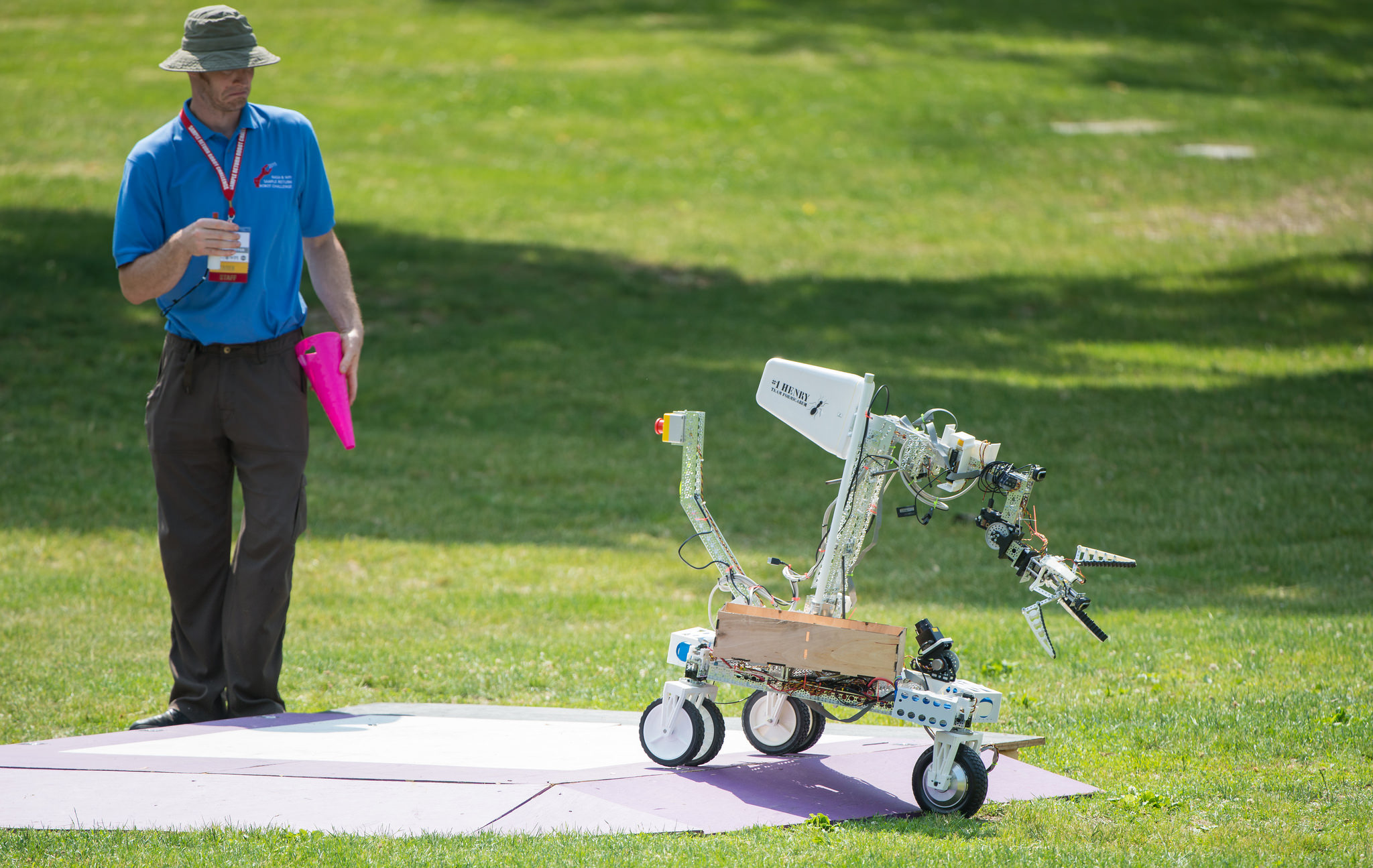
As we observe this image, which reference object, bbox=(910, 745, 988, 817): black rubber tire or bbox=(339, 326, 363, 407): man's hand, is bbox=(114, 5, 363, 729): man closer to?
bbox=(339, 326, 363, 407): man's hand

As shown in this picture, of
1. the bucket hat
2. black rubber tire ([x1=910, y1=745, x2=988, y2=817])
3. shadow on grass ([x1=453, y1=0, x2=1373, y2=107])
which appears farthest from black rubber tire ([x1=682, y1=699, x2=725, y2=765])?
shadow on grass ([x1=453, y1=0, x2=1373, y2=107])

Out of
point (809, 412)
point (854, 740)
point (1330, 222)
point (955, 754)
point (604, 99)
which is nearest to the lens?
point (955, 754)

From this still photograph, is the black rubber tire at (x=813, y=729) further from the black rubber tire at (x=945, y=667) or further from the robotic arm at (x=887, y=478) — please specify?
the black rubber tire at (x=945, y=667)

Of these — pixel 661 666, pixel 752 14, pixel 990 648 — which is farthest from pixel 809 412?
pixel 752 14

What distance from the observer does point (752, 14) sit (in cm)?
2931

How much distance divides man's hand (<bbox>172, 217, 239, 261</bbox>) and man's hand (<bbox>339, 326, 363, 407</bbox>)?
0.58m

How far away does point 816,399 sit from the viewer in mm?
4418

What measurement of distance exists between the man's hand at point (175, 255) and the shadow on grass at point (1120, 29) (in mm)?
22446

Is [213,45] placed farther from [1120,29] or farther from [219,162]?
[1120,29]

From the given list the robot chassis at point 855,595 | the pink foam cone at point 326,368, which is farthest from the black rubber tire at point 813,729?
the pink foam cone at point 326,368

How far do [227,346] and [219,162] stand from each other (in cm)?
67

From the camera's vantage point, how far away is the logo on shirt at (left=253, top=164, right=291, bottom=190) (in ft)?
16.7

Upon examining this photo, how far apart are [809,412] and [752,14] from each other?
2639 cm

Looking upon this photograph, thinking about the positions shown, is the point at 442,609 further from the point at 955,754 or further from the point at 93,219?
the point at 93,219
